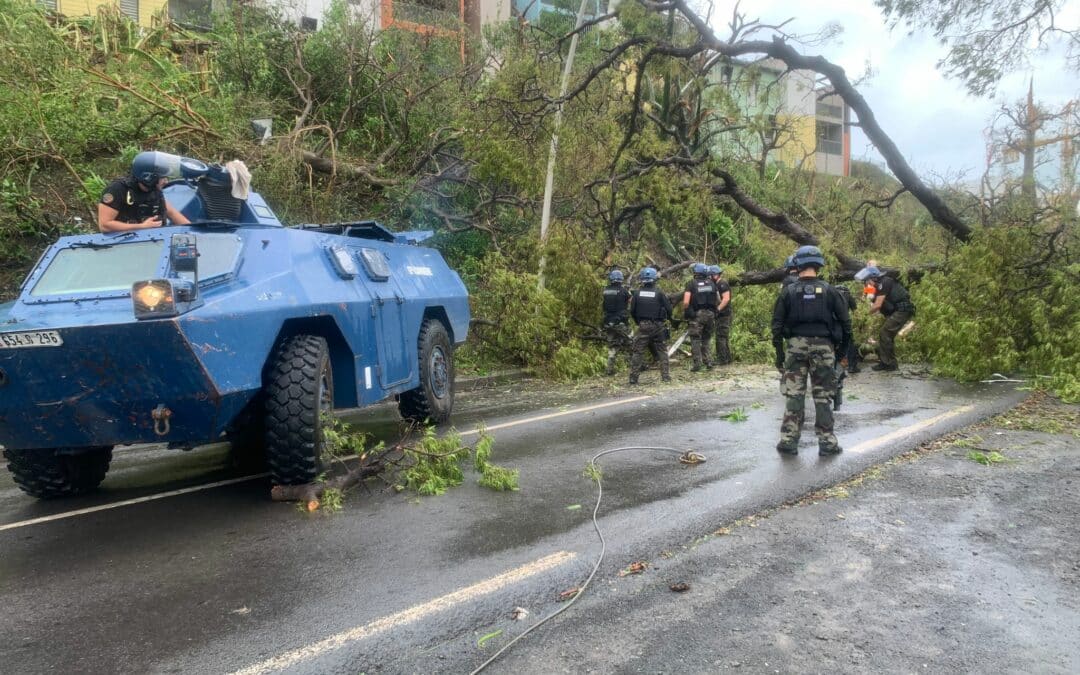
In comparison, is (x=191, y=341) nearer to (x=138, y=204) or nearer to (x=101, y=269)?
(x=101, y=269)

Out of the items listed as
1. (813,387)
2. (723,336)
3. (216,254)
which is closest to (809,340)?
(813,387)

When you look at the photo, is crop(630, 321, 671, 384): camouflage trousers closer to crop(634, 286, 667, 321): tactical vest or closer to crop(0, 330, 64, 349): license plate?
crop(634, 286, 667, 321): tactical vest

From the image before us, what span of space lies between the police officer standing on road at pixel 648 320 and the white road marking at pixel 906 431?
14.8ft

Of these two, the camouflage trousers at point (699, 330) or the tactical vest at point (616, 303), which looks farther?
the camouflage trousers at point (699, 330)

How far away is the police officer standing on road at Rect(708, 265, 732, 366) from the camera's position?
14414mm

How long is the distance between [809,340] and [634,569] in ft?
12.4

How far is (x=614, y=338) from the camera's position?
1350cm

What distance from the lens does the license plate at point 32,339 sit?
15.8 feet

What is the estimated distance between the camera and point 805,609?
12.1ft

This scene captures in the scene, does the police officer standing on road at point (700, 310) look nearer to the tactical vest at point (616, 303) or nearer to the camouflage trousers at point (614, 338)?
the camouflage trousers at point (614, 338)

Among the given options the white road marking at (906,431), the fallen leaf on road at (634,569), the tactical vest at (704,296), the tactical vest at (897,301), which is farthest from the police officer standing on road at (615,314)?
the fallen leaf on road at (634,569)

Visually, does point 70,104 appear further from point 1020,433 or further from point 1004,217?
point 1004,217

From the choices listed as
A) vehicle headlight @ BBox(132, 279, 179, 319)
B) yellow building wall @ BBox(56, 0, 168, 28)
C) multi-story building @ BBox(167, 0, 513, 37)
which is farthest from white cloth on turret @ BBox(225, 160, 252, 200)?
yellow building wall @ BBox(56, 0, 168, 28)

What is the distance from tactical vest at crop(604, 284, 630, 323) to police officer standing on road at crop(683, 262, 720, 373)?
142 centimetres
